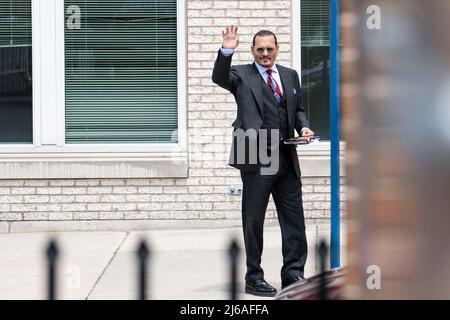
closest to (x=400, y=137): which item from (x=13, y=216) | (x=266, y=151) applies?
(x=266, y=151)

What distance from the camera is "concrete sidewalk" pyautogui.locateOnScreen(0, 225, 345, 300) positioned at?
679cm

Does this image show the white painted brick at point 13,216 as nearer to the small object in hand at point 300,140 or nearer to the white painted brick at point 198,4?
the white painted brick at point 198,4

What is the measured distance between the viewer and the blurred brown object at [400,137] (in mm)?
1714

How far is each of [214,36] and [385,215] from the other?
8.22 meters

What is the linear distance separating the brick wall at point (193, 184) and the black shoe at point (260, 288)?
3.37m

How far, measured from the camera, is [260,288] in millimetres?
6414

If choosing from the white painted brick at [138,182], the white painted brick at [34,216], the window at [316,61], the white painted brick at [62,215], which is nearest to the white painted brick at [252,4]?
the window at [316,61]

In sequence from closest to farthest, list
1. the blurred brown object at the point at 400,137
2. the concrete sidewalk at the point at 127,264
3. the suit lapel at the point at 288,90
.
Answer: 1. the blurred brown object at the point at 400,137
2. the suit lapel at the point at 288,90
3. the concrete sidewalk at the point at 127,264

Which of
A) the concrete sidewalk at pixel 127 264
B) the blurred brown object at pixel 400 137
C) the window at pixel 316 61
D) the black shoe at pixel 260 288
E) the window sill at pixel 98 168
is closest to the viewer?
the blurred brown object at pixel 400 137

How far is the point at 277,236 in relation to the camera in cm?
936

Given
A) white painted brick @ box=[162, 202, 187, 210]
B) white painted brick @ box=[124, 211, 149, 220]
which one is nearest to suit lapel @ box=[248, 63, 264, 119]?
white painted brick @ box=[162, 202, 187, 210]

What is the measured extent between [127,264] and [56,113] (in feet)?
8.04

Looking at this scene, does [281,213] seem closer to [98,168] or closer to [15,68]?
[98,168]
